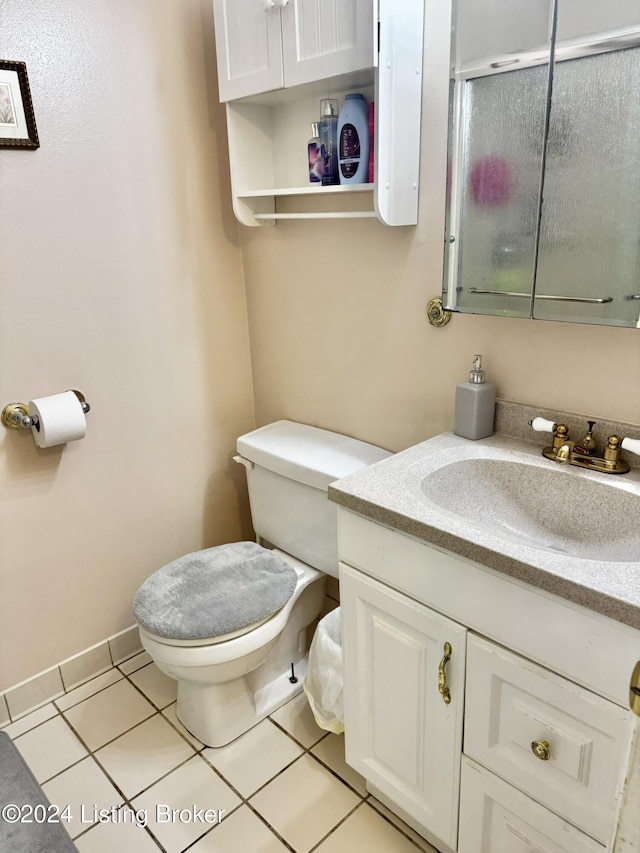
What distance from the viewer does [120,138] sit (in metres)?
1.63

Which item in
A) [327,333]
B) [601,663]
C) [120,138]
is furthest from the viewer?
[327,333]

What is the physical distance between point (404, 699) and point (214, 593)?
571 millimetres

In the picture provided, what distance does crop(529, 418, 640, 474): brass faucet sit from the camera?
1.20m

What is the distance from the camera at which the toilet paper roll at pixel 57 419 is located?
157 centimetres

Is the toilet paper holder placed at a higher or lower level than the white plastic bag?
higher

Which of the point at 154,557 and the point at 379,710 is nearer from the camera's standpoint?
the point at 379,710

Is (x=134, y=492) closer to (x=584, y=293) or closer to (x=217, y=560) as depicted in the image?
(x=217, y=560)

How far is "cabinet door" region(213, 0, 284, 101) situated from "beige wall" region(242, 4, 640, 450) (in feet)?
1.18

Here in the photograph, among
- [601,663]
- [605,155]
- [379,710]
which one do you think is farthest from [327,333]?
[601,663]

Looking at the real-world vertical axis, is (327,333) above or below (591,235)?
below

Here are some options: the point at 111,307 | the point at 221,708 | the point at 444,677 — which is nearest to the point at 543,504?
the point at 444,677

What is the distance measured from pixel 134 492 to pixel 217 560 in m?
0.38

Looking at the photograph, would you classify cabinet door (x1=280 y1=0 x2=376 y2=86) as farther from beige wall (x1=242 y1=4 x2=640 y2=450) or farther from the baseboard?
the baseboard

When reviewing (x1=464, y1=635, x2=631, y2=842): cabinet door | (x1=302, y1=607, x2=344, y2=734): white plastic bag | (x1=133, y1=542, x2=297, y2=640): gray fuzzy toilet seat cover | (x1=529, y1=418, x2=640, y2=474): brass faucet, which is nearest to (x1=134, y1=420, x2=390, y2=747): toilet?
(x1=133, y1=542, x2=297, y2=640): gray fuzzy toilet seat cover
